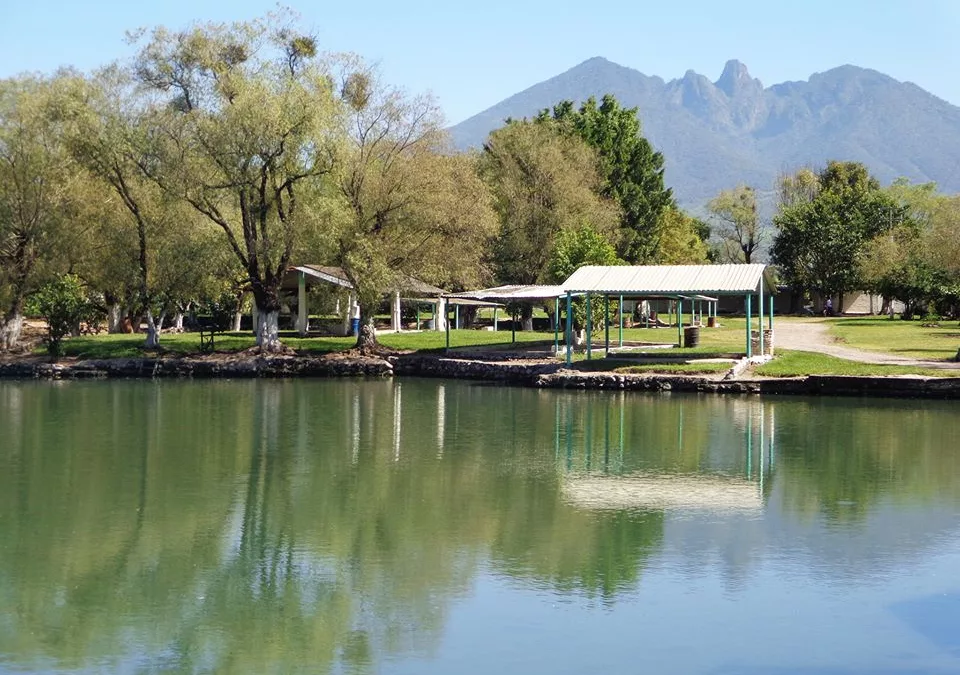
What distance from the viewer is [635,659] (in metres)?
11.0

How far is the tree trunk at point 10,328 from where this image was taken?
165 feet

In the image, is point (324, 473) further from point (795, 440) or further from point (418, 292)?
point (418, 292)

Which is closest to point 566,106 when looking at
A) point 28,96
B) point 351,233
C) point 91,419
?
point 351,233

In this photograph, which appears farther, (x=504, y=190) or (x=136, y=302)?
(x=504, y=190)

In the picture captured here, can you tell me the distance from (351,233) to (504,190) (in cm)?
1693

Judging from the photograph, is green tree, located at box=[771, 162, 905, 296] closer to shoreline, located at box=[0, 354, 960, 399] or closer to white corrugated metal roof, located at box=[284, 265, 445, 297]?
white corrugated metal roof, located at box=[284, 265, 445, 297]

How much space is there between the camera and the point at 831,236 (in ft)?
278

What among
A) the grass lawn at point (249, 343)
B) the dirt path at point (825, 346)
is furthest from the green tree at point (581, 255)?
the dirt path at point (825, 346)

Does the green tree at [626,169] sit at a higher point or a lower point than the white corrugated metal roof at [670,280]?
higher

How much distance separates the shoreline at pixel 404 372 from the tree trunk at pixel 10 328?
3.13 meters

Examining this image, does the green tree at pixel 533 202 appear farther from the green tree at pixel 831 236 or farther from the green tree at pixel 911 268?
the green tree at pixel 831 236

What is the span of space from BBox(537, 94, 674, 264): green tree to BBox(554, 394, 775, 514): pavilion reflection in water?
39138mm

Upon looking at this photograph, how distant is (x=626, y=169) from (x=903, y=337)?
22.6 metres

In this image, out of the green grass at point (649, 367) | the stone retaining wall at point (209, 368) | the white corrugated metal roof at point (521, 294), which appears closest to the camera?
the green grass at point (649, 367)
